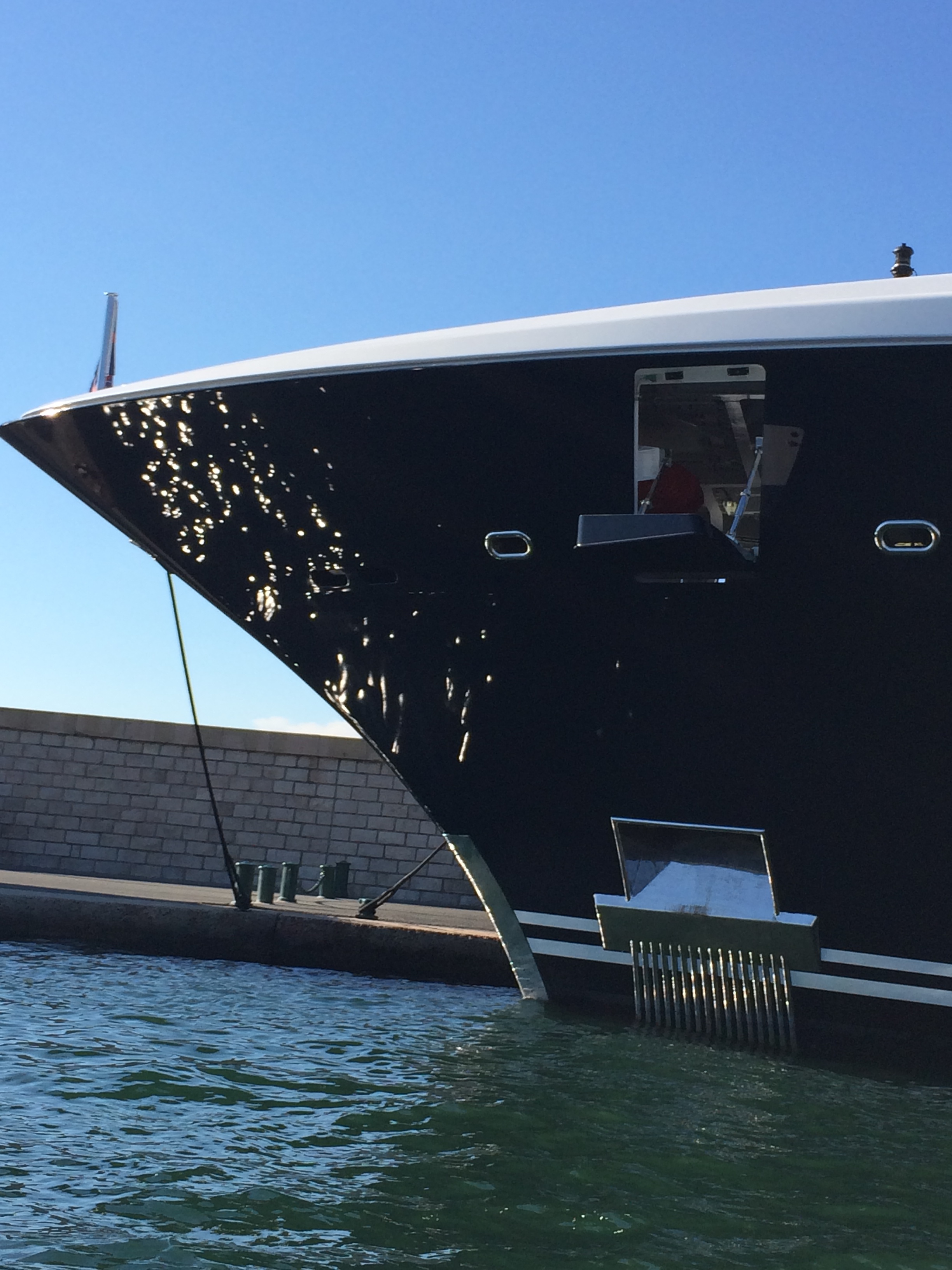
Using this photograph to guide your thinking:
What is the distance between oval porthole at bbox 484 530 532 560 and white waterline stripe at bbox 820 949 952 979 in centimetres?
237

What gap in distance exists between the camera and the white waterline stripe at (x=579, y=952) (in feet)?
20.4

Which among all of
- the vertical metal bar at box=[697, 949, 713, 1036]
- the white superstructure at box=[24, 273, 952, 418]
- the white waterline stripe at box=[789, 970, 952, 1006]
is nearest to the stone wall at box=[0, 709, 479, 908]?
the vertical metal bar at box=[697, 949, 713, 1036]

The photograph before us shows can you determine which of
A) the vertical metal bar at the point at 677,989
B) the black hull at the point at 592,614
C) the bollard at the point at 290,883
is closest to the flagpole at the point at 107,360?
the black hull at the point at 592,614

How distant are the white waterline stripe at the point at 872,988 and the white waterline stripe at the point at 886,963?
0.23 ft

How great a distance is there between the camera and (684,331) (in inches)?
213

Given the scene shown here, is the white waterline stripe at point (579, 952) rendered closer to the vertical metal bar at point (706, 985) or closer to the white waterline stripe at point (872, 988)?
the vertical metal bar at point (706, 985)

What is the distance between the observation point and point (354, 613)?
6480mm

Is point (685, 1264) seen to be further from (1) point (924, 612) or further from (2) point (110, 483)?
(2) point (110, 483)

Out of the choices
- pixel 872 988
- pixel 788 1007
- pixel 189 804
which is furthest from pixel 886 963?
pixel 189 804

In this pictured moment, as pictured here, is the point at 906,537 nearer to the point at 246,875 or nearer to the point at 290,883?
the point at 246,875

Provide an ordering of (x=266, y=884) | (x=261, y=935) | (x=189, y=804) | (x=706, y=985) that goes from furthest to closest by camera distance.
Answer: (x=189, y=804)
(x=266, y=884)
(x=261, y=935)
(x=706, y=985)

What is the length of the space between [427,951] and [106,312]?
16.1 feet

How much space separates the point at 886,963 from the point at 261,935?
4920mm

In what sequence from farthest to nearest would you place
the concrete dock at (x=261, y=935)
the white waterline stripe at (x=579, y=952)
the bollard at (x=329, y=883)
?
1. the bollard at (x=329, y=883)
2. the concrete dock at (x=261, y=935)
3. the white waterline stripe at (x=579, y=952)
